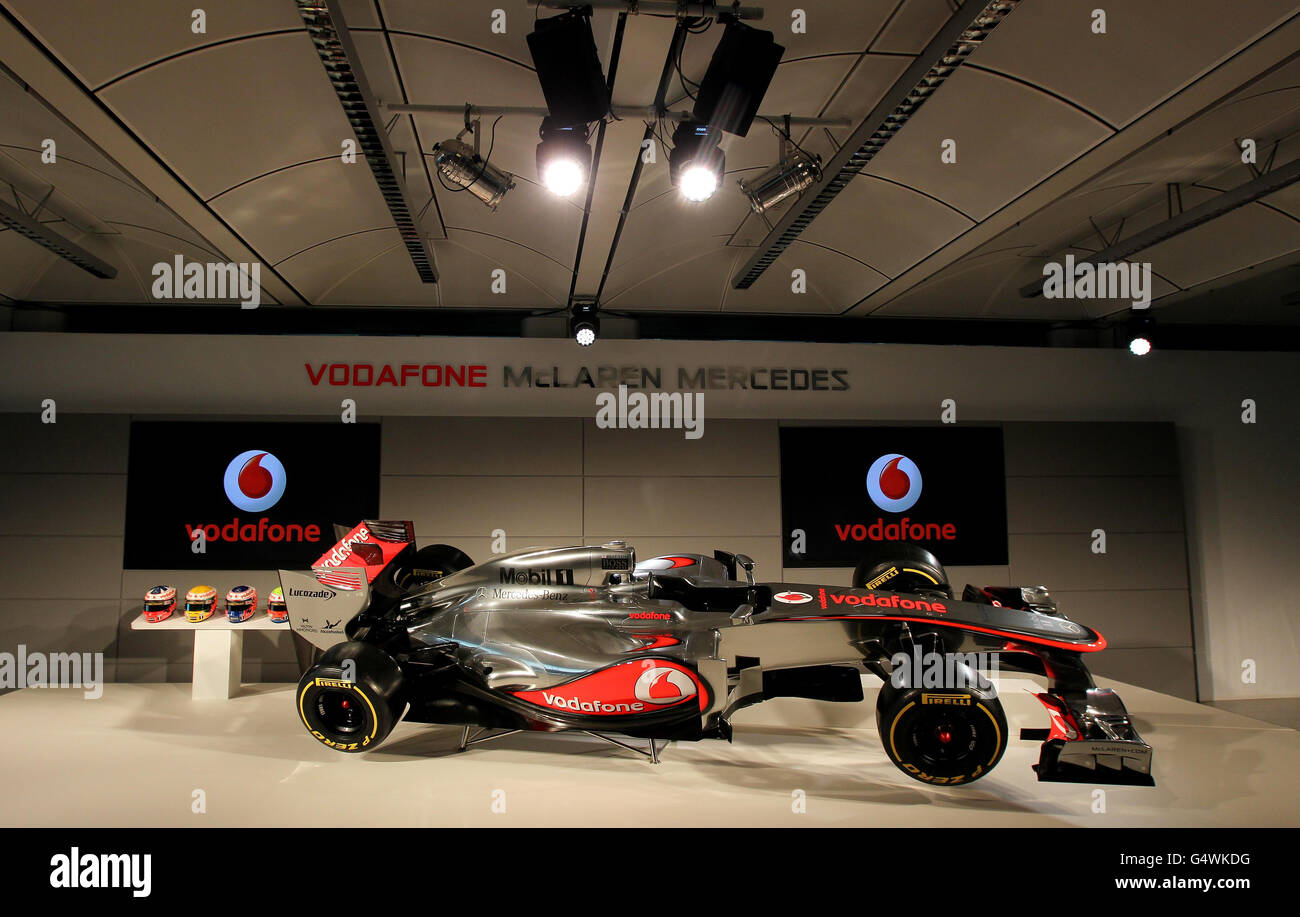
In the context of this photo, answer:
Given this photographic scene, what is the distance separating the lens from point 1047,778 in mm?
2994

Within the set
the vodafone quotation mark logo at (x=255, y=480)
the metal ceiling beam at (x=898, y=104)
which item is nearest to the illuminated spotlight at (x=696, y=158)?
the metal ceiling beam at (x=898, y=104)

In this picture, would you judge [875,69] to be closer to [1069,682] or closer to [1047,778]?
[1069,682]

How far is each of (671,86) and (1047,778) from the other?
342cm

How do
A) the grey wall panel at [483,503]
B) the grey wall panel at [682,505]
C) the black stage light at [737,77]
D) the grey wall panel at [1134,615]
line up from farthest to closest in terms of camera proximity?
the grey wall panel at [1134,615], the grey wall panel at [682,505], the grey wall panel at [483,503], the black stage light at [737,77]

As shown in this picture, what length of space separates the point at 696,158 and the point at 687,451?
3.06 metres

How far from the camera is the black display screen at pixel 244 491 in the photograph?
553 cm

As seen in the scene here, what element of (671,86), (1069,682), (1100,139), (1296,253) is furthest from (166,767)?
(1296,253)

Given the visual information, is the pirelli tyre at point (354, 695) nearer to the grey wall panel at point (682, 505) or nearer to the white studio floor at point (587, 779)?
the white studio floor at point (587, 779)

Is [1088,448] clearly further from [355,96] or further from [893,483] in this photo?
[355,96]

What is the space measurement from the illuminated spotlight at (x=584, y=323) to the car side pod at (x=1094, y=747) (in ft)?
13.5

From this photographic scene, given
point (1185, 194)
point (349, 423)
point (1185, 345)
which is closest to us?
point (1185, 194)

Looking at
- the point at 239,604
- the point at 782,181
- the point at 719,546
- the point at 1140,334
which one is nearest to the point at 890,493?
the point at 719,546

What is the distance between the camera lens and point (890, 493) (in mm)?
6055

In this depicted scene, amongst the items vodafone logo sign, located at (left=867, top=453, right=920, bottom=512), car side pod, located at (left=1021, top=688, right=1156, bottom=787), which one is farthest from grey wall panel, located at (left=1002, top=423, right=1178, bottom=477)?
car side pod, located at (left=1021, top=688, right=1156, bottom=787)
